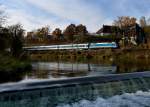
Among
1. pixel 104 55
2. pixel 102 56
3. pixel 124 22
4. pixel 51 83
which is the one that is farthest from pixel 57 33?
pixel 51 83

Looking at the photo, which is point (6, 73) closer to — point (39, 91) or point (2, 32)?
point (39, 91)

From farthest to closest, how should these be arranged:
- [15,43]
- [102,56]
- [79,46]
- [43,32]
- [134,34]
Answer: [43,32]
[134,34]
[79,46]
[102,56]
[15,43]

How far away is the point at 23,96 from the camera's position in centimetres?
1321

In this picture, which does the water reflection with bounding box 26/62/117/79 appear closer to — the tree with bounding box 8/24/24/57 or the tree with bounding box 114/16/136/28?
the tree with bounding box 8/24/24/57

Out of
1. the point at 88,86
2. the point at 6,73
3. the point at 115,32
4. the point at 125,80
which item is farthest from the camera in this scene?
the point at 115,32

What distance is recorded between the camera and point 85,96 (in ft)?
46.8

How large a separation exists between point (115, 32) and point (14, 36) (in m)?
43.4

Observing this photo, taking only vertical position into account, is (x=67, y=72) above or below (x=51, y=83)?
below

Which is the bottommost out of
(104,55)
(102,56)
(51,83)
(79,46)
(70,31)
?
(51,83)

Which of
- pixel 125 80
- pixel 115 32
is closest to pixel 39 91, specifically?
pixel 125 80

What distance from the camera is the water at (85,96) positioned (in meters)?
13.0

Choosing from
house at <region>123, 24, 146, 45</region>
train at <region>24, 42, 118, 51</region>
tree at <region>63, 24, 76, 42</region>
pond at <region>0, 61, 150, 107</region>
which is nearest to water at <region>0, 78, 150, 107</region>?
pond at <region>0, 61, 150, 107</region>

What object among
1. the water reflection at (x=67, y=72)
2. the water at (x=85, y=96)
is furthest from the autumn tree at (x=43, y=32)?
the water at (x=85, y=96)

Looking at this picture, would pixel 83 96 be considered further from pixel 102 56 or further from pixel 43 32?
pixel 43 32
